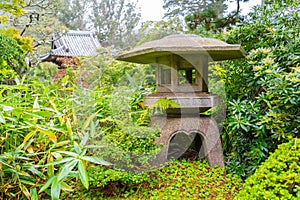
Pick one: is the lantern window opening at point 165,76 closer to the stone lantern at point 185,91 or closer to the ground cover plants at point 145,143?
the stone lantern at point 185,91

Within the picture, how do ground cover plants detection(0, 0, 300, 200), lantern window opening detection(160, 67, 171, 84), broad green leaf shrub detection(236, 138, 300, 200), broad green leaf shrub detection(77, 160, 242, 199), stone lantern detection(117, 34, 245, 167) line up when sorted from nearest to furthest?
1. broad green leaf shrub detection(236, 138, 300, 200)
2. ground cover plants detection(0, 0, 300, 200)
3. broad green leaf shrub detection(77, 160, 242, 199)
4. stone lantern detection(117, 34, 245, 167)
5. lantern window opening detection(160, 67, 171, 84)

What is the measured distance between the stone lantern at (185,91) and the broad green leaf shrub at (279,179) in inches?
33.4

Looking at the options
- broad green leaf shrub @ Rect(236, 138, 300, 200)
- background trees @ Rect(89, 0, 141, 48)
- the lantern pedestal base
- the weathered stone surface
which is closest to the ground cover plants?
broad green leaf shrub @ Rect(236, 138, 300, 200)

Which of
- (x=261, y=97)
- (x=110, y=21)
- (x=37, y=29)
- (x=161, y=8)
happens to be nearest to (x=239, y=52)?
(x=261, y=97)

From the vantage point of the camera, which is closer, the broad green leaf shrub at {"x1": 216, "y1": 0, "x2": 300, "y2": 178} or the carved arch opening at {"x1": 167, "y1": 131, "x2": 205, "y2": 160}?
the broad green leaf shrub at {"x1": 216, "y1": 0, "x2": 300, "y2": 178}

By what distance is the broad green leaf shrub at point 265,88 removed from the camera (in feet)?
6.17

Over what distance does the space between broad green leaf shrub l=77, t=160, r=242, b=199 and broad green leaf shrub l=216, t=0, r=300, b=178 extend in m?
0.24

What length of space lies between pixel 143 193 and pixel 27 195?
79 cm

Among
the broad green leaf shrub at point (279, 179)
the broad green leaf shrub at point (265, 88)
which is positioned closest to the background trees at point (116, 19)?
the broad green leaf shrub at point (265, 88)

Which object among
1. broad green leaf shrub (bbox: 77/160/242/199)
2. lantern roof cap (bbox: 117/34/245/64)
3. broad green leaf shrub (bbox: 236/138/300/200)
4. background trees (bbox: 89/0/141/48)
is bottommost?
broad green leaf shrub (bbox: 77/160/242/199)

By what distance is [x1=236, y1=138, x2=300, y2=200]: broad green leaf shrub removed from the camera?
4.04 feet

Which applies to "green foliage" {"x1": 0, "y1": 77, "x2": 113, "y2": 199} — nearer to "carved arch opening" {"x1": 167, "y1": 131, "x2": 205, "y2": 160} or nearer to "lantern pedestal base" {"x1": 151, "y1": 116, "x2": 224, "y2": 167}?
"lantern pedestal base" {"x1": 151, "y1": 116, "x2": 224, "y2": 167}

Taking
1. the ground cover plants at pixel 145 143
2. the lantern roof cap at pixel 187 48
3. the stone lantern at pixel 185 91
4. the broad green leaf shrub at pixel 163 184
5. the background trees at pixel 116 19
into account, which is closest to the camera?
the ground cover plants at pixel 145 143

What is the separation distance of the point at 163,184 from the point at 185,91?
82cm
